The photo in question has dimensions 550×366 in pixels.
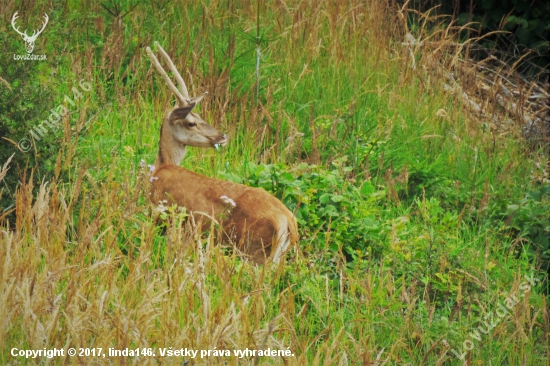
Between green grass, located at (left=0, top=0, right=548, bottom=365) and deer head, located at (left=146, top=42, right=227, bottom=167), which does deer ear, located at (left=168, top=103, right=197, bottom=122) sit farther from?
green grass, located at (left=0, top=0, right=548, bottom=365)

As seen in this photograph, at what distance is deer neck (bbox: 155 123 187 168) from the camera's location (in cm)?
557

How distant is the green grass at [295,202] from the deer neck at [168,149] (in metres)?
0.11

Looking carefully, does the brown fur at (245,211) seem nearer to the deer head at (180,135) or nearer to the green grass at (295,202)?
the green grass at (295,202)

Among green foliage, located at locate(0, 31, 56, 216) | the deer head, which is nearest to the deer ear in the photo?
the deer head

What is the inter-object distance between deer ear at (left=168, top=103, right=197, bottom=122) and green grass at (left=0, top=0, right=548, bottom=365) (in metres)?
0.25

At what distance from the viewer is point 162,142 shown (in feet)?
18.4

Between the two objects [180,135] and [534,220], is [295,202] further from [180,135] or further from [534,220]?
[534,220]

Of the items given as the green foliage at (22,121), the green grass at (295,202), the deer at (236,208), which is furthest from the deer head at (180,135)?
the green foliage at (22,121)

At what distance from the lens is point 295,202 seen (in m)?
5.24

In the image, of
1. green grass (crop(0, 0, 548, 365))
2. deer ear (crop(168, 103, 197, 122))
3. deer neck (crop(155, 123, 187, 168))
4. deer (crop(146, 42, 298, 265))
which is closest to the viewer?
green grass (crop(0, 0, 548, 365))

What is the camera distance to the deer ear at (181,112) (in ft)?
17.9

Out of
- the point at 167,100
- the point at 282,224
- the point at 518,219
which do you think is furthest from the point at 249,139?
the point at 518,219

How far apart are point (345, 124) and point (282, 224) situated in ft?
6.95

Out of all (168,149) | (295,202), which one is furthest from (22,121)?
(295,202)
